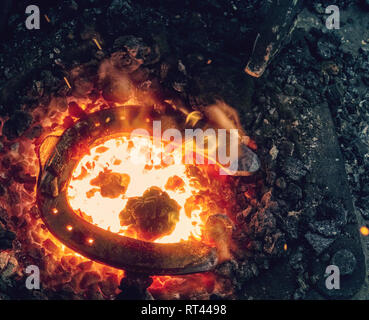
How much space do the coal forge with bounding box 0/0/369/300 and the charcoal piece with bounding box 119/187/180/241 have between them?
2 centimetres

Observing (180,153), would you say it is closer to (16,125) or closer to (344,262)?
(16,125)

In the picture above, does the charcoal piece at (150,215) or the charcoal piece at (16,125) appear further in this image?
the charcoal piece at (16,125)

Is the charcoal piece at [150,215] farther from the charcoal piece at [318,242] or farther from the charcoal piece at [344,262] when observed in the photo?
the charcoal piece at [344,262]

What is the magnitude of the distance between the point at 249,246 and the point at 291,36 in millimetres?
3451

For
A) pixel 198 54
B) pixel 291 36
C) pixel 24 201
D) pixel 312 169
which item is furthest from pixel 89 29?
pixel 312 169

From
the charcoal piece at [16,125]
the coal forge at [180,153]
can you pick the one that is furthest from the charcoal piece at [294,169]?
the charcoal piece at [16,125]

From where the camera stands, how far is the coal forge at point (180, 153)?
12.8 ft

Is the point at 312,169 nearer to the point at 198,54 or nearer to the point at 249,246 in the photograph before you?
the point at 249,246

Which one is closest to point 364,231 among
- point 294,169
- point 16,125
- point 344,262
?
point 344,262

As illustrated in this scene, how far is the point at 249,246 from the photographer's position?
13.2ft

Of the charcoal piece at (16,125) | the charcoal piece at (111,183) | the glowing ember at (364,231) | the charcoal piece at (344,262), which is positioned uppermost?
the charcoal piece at (16,125)

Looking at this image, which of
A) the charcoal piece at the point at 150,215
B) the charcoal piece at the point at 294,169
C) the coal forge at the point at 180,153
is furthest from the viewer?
the charcoal piece at the point at 294,169

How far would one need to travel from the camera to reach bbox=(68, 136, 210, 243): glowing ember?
13.7 feet

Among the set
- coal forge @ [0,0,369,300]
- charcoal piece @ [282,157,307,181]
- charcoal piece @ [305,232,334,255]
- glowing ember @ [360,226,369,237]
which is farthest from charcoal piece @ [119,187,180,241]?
glowing ember @ [360,226,369,237]
